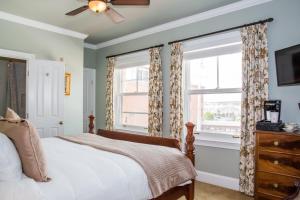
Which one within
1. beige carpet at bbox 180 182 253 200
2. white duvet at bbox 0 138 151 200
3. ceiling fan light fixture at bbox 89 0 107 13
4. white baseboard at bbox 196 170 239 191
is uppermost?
ceiling fan light fixture at bbox 89 0 107 13

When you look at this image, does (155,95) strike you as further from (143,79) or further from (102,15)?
(102,15)

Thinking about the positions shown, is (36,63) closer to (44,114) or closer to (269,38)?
(44,114)

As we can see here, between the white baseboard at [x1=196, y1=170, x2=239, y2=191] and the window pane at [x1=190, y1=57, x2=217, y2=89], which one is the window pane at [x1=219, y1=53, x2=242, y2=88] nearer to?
the window pane at [x1=190, y1=57, x2=217, y2=89]

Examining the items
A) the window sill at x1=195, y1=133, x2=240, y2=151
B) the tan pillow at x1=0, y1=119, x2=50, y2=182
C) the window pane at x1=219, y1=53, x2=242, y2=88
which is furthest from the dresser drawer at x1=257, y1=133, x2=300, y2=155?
the tan pillow at x1=0, y1=119, x2=50, y2=182

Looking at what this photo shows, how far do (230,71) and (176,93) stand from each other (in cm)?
97

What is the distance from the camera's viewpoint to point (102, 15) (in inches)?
155

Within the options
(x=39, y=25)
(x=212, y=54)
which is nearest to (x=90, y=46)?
(x=39, y=25)

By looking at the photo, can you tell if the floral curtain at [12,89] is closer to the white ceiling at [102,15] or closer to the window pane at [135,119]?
the white ceiling at [102,15]

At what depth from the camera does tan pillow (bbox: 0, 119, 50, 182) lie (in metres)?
1.44

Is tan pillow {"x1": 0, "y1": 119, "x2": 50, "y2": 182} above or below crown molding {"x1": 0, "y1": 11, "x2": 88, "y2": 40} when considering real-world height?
below

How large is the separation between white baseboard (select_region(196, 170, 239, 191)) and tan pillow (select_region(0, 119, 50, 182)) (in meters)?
2.80

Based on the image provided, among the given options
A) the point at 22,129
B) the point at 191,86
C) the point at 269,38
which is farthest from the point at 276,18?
the point at 22,129

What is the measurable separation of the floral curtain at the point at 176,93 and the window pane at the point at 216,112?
250 mm

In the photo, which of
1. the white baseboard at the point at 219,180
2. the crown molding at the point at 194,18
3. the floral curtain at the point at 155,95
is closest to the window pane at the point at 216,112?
the floral curtain at the point at 155,95
